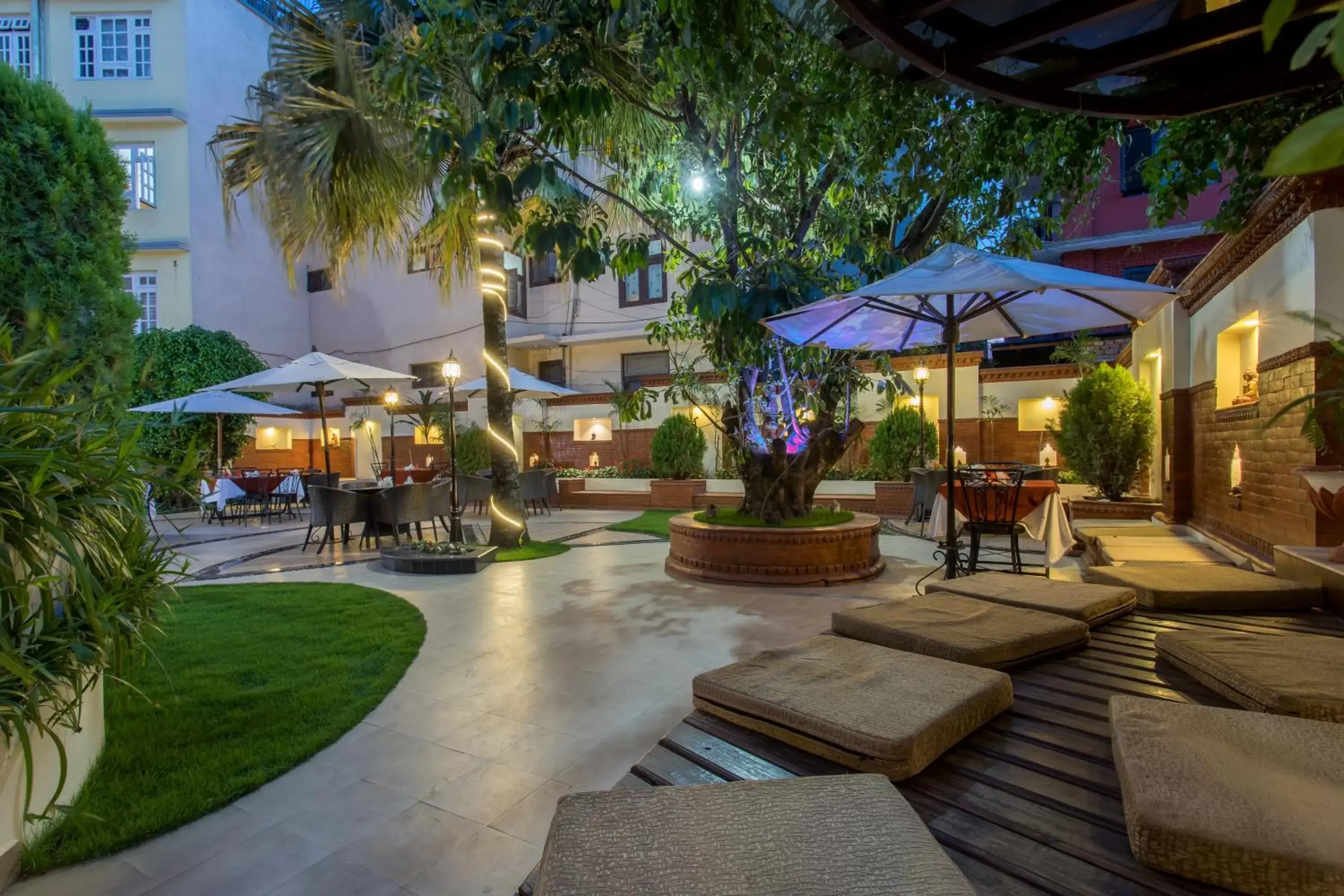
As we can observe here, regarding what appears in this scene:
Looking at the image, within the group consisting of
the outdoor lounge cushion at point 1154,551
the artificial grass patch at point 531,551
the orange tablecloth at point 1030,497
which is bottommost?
the artificial grass patch at point 531,551

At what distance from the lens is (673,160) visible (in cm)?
693

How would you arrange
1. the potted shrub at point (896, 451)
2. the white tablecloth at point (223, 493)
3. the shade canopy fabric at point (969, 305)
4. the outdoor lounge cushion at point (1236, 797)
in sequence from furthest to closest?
the white tablecloth at point (223, 493), the potted shrub at point (896, 451), the shade canopy fabric at point (969, 305), the outdoor lounge cushion at point (1236, 797)

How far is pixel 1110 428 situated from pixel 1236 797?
8.56 metres

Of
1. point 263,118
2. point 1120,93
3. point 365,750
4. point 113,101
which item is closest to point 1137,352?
point 1120,93

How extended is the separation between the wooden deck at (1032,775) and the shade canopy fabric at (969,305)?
7.14 feet

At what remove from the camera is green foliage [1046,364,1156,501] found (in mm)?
8234

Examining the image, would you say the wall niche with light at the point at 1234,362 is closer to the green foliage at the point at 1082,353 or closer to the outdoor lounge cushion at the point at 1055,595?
the outdoor lounge cushion at the point at 1055,595

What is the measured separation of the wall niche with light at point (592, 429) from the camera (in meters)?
16.9

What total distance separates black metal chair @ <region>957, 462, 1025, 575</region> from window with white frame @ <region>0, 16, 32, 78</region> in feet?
64.9

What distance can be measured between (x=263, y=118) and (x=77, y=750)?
663 cm

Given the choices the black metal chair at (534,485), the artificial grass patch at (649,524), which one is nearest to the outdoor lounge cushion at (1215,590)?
the artificial grass patch at (649,524)

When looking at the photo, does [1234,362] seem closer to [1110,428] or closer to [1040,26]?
[1110,428]

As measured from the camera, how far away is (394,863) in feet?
7.11

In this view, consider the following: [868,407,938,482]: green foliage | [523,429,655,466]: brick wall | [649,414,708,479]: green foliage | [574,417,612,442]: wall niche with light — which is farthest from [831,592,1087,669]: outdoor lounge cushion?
[574,417,612,442]: wall niche with light
